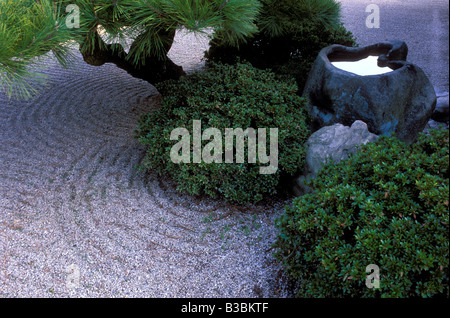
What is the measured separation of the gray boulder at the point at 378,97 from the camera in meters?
2.88

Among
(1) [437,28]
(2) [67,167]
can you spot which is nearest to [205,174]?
(2) [67,167]

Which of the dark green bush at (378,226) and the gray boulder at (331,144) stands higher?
the dark green bush at (378,226)

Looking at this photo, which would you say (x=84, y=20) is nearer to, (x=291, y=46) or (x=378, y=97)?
(x=378, y=97)

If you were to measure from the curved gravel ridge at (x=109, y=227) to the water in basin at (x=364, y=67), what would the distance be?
1.33 meters

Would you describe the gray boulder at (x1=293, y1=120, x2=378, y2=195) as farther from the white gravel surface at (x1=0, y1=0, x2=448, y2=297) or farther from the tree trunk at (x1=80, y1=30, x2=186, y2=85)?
the tree trunk at (x1=80, y1=30, x2=186, y2=85)

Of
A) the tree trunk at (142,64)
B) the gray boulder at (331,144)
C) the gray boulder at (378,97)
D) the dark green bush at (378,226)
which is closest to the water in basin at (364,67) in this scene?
the gray boulder at (378,97)

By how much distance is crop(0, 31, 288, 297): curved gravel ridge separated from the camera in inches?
81.4

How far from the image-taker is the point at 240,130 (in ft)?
8.59

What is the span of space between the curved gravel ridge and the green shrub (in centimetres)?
20

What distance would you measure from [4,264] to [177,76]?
2580 mm

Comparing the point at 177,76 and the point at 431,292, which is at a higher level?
the point at 431,292

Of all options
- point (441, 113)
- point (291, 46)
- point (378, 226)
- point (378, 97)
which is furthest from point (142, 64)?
point (441, 113)

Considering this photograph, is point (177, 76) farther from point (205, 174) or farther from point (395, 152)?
point (395, 152)

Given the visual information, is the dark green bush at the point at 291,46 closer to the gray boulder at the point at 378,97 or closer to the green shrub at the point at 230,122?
the gray boulder at the point at 378,97
